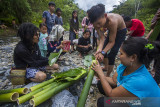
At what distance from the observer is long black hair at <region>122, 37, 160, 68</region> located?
135 cm

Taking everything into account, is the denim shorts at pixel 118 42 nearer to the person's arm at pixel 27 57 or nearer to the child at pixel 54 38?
the person's arm at pixel 27 57

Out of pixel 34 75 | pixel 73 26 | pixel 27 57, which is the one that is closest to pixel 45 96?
pixel 34 75

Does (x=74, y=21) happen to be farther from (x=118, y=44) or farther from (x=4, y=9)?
(x=4, y=9)

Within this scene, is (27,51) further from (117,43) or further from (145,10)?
(145,10)

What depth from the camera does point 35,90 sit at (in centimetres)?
186

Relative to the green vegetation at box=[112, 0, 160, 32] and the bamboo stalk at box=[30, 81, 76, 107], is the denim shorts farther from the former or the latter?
the green vegetation at box=[112, 0, 160, 32]

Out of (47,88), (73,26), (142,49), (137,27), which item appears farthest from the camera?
(73,26)

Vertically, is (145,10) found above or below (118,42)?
above

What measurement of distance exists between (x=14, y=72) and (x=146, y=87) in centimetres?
279

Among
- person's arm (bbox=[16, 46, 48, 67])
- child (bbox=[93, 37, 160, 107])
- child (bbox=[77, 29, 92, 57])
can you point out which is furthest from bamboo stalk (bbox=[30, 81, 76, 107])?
child (bbox=[77, 29, 92, 57])

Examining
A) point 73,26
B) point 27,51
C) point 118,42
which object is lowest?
point 27,51

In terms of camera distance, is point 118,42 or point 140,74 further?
point 118,42

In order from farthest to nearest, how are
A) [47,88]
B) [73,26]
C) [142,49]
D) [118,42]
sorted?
[73,26]
[118,42]
[47,88]
[142,49]

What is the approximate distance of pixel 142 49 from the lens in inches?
55.6
